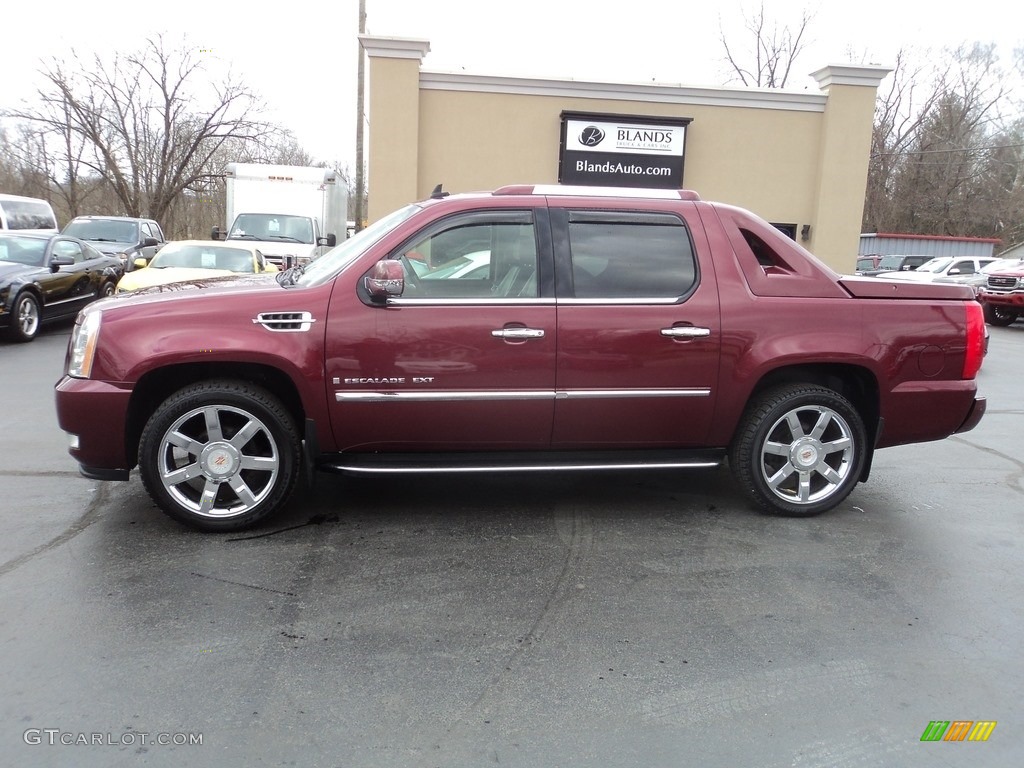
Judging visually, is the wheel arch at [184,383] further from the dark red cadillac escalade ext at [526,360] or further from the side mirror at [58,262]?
the side mirror at [58,262]

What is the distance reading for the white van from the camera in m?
16.1

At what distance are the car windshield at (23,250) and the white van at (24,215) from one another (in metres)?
3.60

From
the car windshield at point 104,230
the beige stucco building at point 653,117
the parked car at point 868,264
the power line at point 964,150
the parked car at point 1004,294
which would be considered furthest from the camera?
the power line at point 964,150

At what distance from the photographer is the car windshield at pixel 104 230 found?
18.8 metres

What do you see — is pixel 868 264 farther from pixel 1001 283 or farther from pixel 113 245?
pixel 113 245

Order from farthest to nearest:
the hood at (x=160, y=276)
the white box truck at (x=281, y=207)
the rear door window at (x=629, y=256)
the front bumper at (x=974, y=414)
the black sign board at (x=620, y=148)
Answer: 1. the white box truck at (x=281, y=207)
2. the black sign board at (x=620, y=148)
3. the hood at (x=160, y=276)
4. the front bumper at (x=974, y=414)
5. the rear door window at (x=629, y=256)

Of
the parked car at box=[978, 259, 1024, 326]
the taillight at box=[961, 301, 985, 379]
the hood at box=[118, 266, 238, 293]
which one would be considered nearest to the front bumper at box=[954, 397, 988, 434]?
the taillight at box=[961, 301, 985, 379]

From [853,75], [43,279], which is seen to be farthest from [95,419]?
[853,75]

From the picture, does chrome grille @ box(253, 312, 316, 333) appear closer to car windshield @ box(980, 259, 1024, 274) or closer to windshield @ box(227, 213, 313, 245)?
windshield @ box(227, 213, 313, 245)

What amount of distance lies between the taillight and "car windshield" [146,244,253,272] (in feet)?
32.1

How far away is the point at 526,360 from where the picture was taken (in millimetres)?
4293

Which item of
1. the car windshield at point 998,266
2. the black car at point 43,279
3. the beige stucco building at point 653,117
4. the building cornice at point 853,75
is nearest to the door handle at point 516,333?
the black car at point 43,279

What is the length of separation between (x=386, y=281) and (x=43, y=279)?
32.8ft

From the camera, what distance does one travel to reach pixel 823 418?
4691mm
